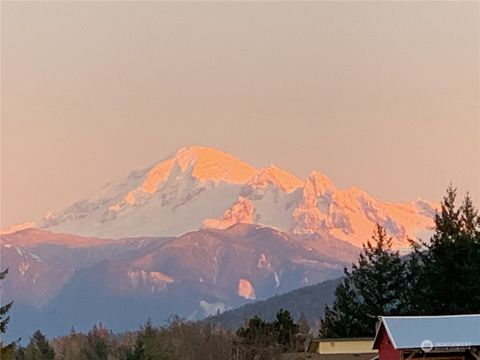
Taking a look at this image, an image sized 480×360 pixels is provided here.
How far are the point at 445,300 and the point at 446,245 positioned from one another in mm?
3023

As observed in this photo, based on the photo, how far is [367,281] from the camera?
235 feet

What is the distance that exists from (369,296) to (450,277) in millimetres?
7908

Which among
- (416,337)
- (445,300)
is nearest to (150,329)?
(445,300)

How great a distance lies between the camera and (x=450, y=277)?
64250 millimetres

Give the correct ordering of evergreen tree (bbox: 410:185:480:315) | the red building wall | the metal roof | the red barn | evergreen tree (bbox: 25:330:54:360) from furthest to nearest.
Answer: evergreen tree (bbox: 25:330:54:360) → evergreen tree (bbox: 410:185:480:315) → the red building wall → the metal roof → the red barn

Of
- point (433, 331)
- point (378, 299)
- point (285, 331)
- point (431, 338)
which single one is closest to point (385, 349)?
point (433, 331)

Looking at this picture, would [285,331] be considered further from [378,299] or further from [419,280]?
[419,280]

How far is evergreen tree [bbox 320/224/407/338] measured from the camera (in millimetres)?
70375

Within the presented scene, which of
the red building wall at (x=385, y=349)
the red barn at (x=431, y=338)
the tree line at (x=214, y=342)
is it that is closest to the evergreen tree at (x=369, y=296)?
the tree line at (x=214, y=342)

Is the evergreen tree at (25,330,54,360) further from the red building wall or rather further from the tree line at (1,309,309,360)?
the red building wall

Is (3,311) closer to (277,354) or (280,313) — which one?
(277,354)

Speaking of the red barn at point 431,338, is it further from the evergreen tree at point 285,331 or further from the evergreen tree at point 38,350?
the evergreen tree at point 38,350

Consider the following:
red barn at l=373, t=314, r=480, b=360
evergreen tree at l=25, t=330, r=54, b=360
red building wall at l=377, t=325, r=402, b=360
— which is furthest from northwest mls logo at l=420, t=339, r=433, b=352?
evergreen tree at l=25, t=330, r=54, b=360

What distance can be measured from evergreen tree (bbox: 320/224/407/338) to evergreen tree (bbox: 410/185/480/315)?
146 inches
